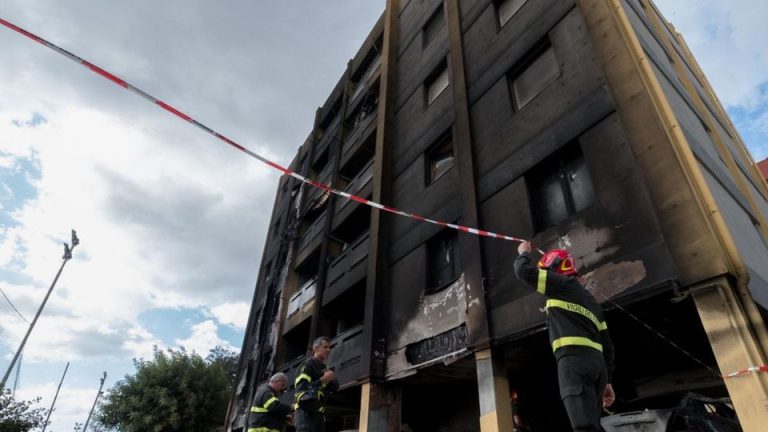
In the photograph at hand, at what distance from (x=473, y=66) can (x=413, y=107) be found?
3013mm

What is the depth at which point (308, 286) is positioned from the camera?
15.5 m

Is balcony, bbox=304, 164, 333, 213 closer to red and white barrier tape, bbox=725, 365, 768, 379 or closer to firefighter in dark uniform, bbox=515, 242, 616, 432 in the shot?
firefighter in dark uniform, bbox=515, 242, 616, 432

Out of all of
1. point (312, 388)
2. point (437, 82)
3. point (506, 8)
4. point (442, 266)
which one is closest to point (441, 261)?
point (442, 266)

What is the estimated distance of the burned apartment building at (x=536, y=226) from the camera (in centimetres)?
487

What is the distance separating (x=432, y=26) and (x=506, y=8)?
444 centimetres

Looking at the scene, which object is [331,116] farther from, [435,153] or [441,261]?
[441,261]

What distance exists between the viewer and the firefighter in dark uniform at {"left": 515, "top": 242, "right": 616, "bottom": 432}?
2992mm

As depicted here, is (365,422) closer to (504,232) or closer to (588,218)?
(504,232)

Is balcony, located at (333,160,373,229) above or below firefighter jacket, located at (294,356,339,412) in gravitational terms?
above

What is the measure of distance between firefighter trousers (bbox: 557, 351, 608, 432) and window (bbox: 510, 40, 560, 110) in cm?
602

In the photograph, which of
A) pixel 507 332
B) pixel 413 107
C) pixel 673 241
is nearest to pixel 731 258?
pixel 673 241

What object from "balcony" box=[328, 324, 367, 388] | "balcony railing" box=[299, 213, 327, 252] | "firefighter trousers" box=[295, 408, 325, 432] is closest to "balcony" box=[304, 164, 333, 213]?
"balcony railing" box=[299, 213, 327, 252]

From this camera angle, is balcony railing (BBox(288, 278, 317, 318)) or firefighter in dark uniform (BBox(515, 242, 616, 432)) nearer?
firefighter in dark uniform (BBox(515, 242, 616, 432))

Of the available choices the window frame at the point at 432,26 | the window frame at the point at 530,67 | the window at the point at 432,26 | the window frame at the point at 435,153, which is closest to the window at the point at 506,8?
the window frame at the point at 530,67
